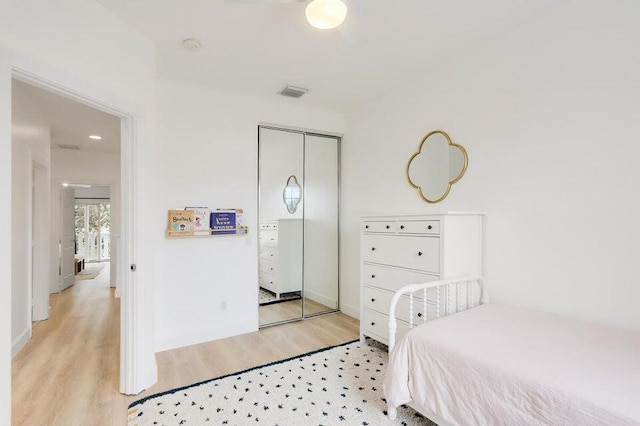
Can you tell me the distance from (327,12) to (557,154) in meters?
1.72

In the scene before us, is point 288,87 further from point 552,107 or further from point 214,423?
point 214,423

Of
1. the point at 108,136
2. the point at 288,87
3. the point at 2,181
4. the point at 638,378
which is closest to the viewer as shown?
the point at 638,378

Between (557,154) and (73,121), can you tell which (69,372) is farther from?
(557,154)

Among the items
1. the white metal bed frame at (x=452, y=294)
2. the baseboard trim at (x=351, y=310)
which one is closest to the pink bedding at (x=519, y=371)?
the white metal bed frame at (x=452, y=294)

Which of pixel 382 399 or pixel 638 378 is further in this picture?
pixel 382 399

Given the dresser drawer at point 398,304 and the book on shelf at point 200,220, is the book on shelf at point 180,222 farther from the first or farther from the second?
the dresser drawer at point 398,304

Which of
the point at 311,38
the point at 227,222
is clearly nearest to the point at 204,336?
the point at 227,222

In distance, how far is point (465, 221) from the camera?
2.40 metres

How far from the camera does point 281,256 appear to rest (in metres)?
3.77

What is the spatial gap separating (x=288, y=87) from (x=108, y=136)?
331 cm

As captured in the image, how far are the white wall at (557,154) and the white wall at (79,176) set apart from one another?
19.2ft

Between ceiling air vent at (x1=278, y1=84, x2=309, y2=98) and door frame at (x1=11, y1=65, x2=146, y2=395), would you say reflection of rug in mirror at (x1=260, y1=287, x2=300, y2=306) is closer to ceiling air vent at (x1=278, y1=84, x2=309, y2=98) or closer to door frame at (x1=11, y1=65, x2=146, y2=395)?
door frame at (x1=11, y1=65, x2=146, y2=395)

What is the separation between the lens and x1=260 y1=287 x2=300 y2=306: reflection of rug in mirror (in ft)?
12.0

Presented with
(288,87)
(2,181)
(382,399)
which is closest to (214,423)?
(382,399)
